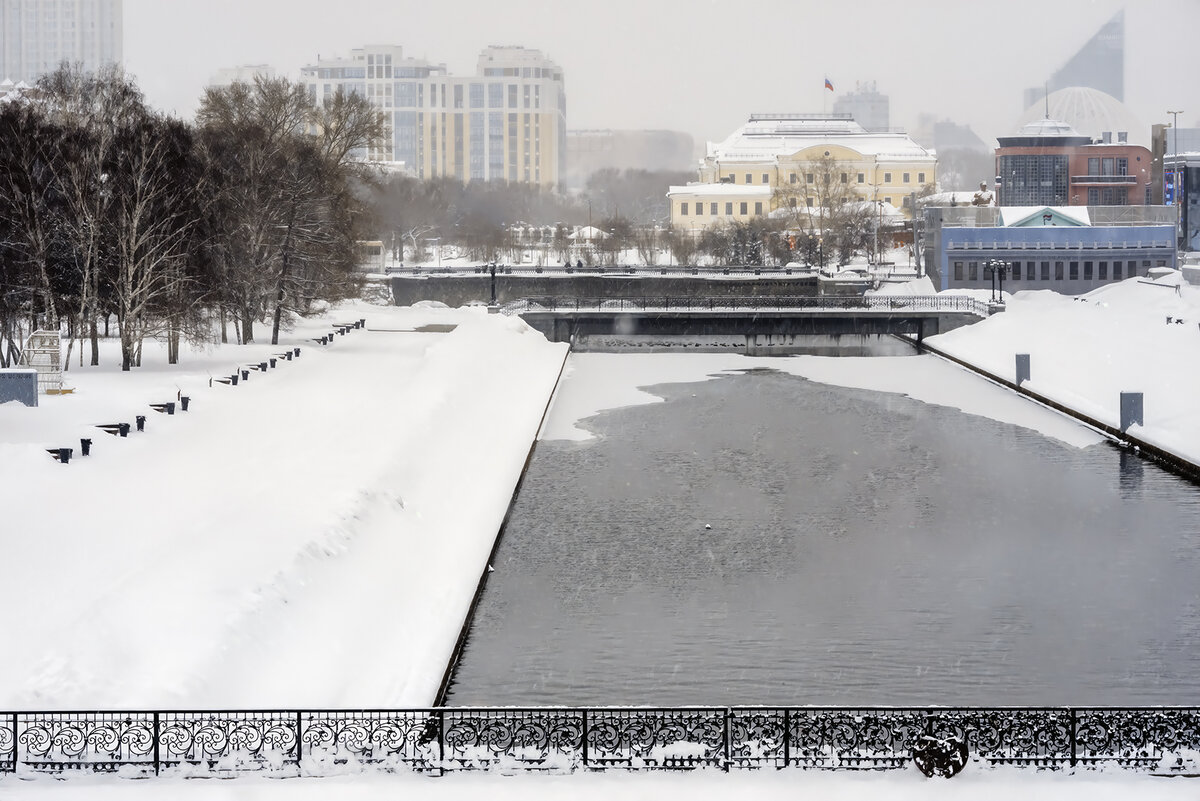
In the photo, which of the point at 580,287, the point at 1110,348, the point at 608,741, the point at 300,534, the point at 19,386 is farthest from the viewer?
the point at 580,287

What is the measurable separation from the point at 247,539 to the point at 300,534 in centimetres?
111

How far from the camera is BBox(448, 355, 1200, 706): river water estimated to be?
2064 centimetres

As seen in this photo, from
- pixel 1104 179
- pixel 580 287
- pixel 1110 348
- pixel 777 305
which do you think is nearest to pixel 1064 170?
pixel 1104 179

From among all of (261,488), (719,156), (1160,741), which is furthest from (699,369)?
(719,156)

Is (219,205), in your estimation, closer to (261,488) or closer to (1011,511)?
(261,488)

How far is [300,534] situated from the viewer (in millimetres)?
24391

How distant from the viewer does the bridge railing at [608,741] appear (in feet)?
49.6

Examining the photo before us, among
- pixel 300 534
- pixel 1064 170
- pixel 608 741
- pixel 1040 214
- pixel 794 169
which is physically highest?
pixel 794 169

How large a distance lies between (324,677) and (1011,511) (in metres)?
18.4

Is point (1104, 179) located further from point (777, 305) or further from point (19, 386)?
point (19, 386)

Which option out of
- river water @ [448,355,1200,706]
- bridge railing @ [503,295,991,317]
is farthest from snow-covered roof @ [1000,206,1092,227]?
river water @ [448,355,1200,706]

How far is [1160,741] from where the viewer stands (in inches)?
613

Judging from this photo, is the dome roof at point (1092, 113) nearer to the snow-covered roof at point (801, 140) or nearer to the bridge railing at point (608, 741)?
the snow-covered roof at point (801, 140)

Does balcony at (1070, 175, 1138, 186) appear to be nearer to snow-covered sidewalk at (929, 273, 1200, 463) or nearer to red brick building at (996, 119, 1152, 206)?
red brick building at (996, 119, 1152, 206)
